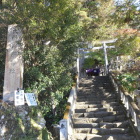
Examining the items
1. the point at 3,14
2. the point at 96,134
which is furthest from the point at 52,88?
the point at 3,14

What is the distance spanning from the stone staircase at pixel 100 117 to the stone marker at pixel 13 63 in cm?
261

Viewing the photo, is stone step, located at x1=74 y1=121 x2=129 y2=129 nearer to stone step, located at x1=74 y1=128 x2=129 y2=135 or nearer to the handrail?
stone step, located at x1=74 y1=128 x2=129 y2=135

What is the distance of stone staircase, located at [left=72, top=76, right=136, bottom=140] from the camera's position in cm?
546

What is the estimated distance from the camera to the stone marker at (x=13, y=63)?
4.96m

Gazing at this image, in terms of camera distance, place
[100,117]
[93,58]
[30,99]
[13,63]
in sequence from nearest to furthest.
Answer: [30,99] < [13,63] < [100,117] < [93,58]

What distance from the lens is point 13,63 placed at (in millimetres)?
5188

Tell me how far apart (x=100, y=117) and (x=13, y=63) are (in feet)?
12.6

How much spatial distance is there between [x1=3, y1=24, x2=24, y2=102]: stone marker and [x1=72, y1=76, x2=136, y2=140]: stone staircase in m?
2.61

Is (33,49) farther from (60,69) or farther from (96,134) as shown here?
(96,134)

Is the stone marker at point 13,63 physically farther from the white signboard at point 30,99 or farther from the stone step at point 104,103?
the stone step at point 104,103

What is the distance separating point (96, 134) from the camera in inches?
219

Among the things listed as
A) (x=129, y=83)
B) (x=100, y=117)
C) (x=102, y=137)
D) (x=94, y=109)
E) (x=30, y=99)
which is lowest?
(x=102, y=137)

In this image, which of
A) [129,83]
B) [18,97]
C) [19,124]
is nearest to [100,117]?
[129,83]

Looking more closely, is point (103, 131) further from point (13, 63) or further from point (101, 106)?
point (13, 63)
